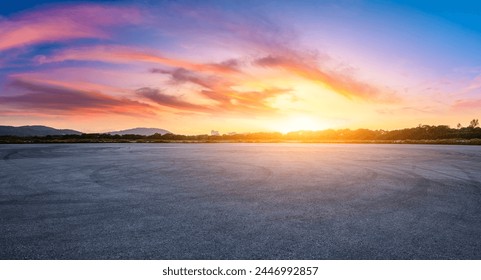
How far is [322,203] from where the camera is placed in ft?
21.9

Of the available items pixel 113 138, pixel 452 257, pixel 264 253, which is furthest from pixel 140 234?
pixel 113 138

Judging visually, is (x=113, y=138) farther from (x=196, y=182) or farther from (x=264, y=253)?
(x=264, y=253)

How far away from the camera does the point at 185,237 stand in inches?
177

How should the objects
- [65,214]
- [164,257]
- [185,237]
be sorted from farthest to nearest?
1. [65,214]
2. [185,237]
3. [164,257]

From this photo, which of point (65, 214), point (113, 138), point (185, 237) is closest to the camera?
point (185, 237)

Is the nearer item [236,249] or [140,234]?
[236,249]

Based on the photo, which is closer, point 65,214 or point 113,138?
point 65,214

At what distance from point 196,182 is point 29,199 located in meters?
4.65

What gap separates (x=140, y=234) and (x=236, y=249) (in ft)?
5.74
